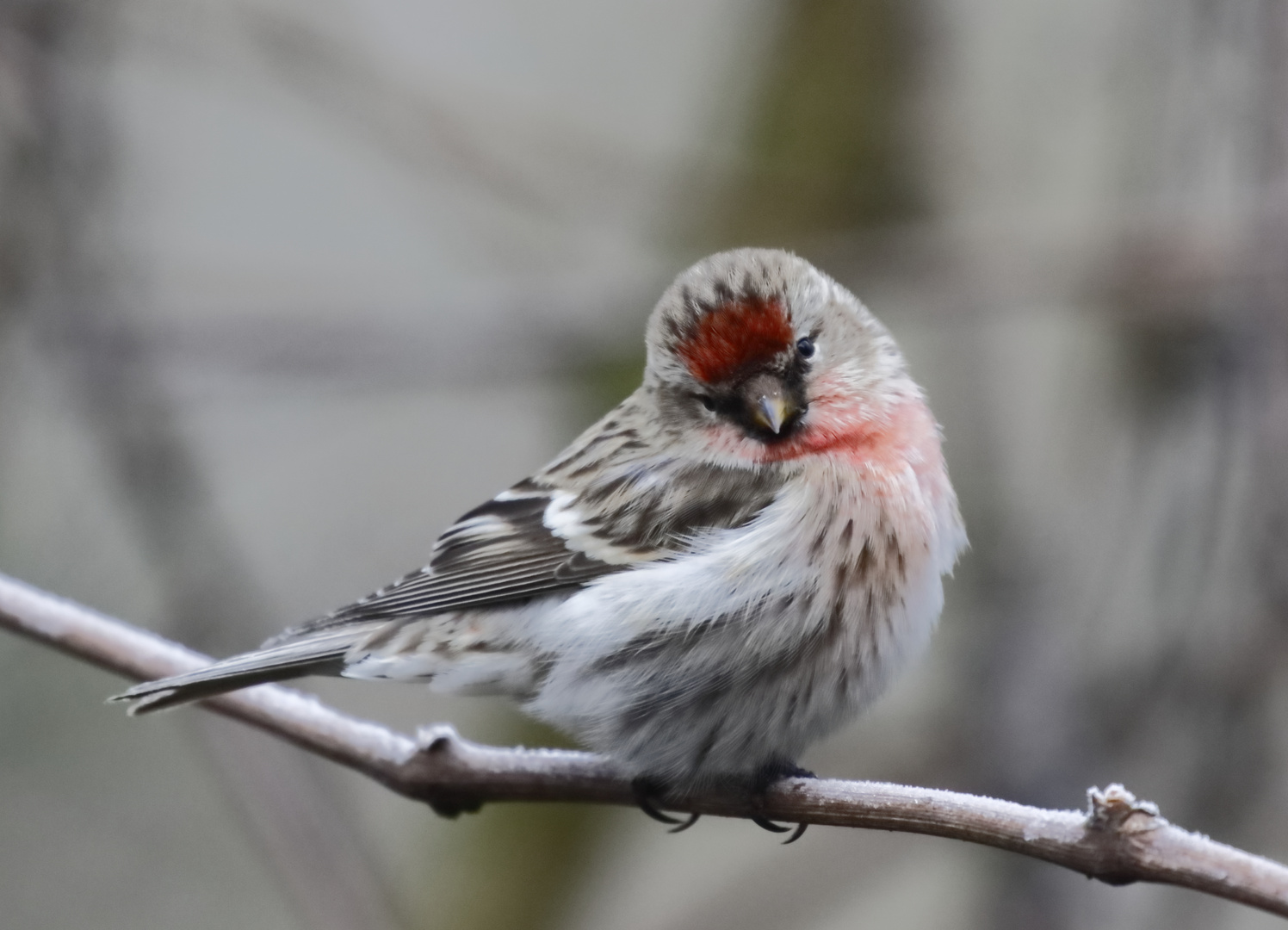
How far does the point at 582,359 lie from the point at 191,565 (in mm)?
1200

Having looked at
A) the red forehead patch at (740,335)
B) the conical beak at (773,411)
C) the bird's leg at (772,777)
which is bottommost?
the bird's leg at (772,777)

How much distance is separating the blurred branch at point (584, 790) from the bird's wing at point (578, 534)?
11.6 inches

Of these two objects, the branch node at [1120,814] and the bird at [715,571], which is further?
the bird at [715,571]

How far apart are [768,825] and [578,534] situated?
697mm

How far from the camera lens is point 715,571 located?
8.82 feet

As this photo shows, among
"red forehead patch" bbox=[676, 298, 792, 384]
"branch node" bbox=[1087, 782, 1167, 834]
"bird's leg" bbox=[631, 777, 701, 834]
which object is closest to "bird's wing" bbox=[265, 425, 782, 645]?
"red forehead patch" bbox=[676, 298, 792, 384]

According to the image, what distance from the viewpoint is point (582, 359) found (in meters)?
4.13

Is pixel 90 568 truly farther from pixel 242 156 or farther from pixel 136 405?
pixel 242 156

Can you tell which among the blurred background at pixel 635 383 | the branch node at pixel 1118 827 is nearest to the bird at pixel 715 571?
the blurred background at pixel 635 383

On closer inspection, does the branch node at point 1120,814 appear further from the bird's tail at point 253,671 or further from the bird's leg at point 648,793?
the bird's tail at point 253,671

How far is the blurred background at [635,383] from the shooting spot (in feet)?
12.7

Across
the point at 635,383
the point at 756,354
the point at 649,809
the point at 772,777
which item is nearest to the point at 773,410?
the point at 756,354

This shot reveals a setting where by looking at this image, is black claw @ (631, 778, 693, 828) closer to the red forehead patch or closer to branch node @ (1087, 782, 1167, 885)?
the red forehead patch

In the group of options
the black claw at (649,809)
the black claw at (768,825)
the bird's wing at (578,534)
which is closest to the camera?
the black claw at (768,825)
